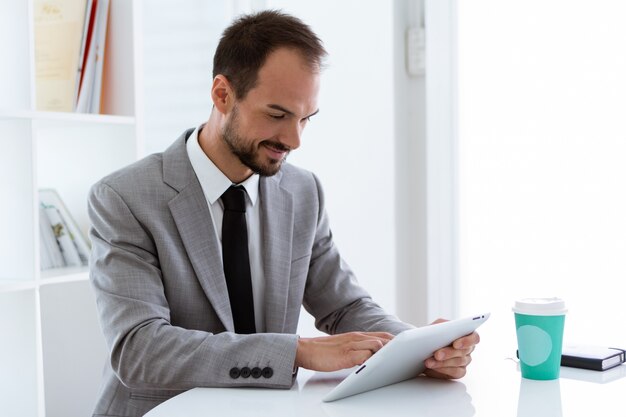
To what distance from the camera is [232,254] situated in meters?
1.73

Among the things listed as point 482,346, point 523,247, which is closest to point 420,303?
point 523,247

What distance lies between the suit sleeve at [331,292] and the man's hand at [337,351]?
1.29ft

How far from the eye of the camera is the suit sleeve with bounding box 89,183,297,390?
141cm

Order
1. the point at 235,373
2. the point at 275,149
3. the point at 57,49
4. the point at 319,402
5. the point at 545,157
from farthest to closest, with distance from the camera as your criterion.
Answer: the point at 545,157
the point at 57,49
the point at 275,149
the point at 235,373
the point at 319,402

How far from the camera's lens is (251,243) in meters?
1.82

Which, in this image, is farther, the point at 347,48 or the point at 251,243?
the point at 347,48

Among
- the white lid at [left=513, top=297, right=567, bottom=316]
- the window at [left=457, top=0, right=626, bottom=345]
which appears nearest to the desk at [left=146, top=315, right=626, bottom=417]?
the white lid at [left=513, top=297, right=567, bottom=316]

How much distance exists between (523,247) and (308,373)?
5.09 feet

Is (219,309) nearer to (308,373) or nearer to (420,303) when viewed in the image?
(308,373)

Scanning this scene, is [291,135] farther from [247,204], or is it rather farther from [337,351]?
[337,351]

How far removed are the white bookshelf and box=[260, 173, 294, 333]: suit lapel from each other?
1.97 feet

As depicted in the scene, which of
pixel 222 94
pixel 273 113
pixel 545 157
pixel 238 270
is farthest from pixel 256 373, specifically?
pixel 545 157

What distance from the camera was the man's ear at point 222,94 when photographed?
180 centimetres

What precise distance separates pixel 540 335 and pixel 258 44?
87 centimetres
